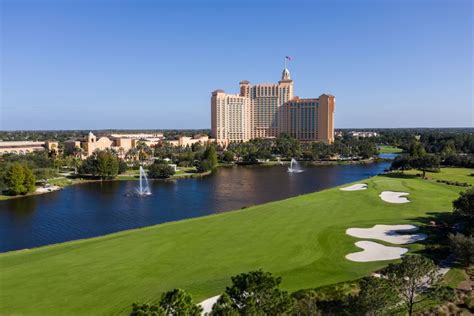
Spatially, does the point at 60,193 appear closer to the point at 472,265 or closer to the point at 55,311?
the point at 55,311

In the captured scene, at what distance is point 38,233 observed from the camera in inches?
1300

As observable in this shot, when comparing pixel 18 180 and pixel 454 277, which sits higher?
pixel 18 180

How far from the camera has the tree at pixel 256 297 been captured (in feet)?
35.7

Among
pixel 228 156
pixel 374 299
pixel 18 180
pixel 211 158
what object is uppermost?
pixel 211 158

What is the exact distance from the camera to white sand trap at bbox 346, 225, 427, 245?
26.2 meters

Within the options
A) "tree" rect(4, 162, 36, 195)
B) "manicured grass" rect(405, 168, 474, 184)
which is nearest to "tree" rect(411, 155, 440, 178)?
"manicured grass" rect(405, 168, 474, 184)

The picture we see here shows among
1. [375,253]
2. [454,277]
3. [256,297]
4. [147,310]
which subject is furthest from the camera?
[375,253]

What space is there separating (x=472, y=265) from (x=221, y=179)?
5110 cm

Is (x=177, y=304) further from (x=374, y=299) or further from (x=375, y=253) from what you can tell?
(x=375, y=253)

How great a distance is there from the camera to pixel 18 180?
51.7m

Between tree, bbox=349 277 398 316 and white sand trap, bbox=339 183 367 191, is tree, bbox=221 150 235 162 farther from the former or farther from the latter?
tree, bbox=349 277 398 316

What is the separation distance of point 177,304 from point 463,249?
53.2 ft

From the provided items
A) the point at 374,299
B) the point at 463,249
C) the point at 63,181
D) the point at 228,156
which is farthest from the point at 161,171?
the point at 374,299

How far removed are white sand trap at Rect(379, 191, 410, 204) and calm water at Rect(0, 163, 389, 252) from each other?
490 inches
